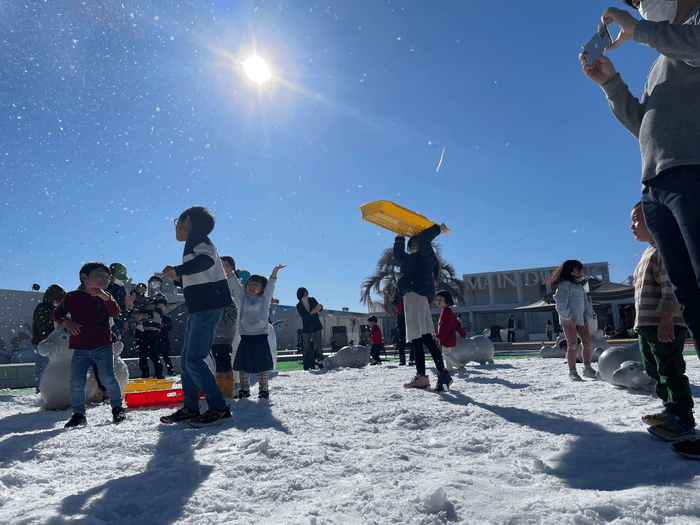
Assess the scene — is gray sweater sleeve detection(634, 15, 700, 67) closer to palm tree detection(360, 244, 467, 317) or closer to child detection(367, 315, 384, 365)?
child detection(367, 315, 384, 365)

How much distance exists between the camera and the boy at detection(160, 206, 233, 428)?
10.1 ft

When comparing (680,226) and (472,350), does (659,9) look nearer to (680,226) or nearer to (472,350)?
(680,226)

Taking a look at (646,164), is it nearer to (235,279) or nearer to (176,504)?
(176,504)

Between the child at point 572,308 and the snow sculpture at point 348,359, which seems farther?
the snow sculpture at point 348,359

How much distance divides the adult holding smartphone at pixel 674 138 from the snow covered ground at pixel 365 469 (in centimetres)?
51

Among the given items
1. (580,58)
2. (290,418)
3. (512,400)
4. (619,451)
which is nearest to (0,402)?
(290,418)

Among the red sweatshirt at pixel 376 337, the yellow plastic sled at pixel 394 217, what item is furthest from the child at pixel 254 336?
the red sweatshirt at pixel 376 337

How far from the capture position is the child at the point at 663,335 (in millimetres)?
1974

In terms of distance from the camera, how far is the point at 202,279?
3.19 metres

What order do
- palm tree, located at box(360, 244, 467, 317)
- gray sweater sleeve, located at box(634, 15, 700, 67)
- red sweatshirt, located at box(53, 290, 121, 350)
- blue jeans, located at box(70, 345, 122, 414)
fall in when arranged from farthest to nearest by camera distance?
1. palm tree, located at box(360, 244, 467, 317)
2. red sweatshirt, located at box(53, 290, 121, 350)
3. blue jeans, located at box(70, 345, 122, 414)
4. gray sweater sleeve, located at box(634, 15, 700, 67)

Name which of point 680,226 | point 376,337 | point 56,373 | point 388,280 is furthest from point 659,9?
point 388,280

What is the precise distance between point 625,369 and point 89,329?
4715 millimetres

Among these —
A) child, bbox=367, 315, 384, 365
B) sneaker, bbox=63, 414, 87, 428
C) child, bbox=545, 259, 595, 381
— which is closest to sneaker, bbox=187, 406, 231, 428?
sneaker, bbox=63, 414, 87, 428

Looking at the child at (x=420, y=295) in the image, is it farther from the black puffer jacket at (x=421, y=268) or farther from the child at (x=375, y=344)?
the child at (x=375, y=344)
